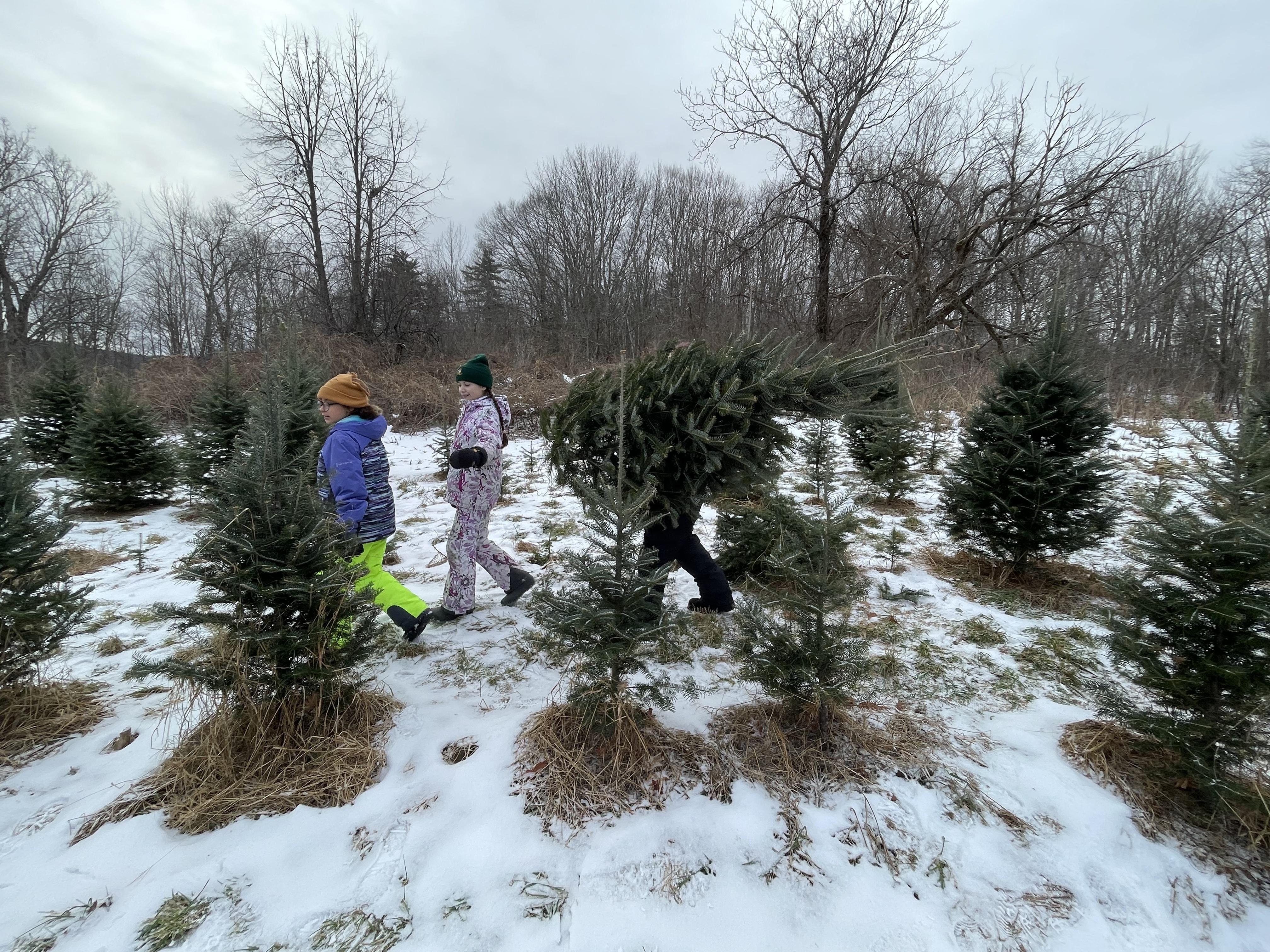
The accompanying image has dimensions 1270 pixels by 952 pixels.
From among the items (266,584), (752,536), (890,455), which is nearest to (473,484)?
(266,584)

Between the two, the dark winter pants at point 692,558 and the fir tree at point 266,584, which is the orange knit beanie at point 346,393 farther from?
the dark winter pants at point 692,558

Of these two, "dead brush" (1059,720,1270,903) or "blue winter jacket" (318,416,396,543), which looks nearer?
"dead brush" (1059,720,1270,903)

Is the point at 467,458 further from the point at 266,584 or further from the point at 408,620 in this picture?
the point at 266,584

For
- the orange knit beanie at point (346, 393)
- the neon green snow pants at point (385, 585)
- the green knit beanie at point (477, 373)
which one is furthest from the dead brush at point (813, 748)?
the orange knit beanie at point (346, 393)

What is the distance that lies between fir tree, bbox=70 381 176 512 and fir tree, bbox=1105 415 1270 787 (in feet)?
35.5

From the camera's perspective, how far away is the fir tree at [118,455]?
7102 millimetres

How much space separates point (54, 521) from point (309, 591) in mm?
1982

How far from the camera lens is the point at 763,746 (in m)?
2.60

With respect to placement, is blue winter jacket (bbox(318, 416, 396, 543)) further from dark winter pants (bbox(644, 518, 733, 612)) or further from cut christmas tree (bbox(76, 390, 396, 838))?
dark winter pants (bbox(644, 518, 733, 612))

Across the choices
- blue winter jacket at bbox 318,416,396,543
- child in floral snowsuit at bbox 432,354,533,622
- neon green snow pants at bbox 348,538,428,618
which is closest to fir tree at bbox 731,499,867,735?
child in floral snowsuit at bbox 432,354,533,622

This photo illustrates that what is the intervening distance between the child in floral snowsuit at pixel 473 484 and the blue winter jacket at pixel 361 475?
46cm

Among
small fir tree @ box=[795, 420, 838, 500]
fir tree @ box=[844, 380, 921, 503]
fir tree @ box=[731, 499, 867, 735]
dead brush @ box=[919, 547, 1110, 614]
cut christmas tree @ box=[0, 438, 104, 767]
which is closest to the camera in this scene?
fir tree @ box=[731, 499, 867, 735]

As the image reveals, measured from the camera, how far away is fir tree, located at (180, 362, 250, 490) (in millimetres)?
7395

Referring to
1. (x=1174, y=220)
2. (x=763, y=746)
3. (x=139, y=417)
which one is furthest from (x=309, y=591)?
(x=1174, y=220)
